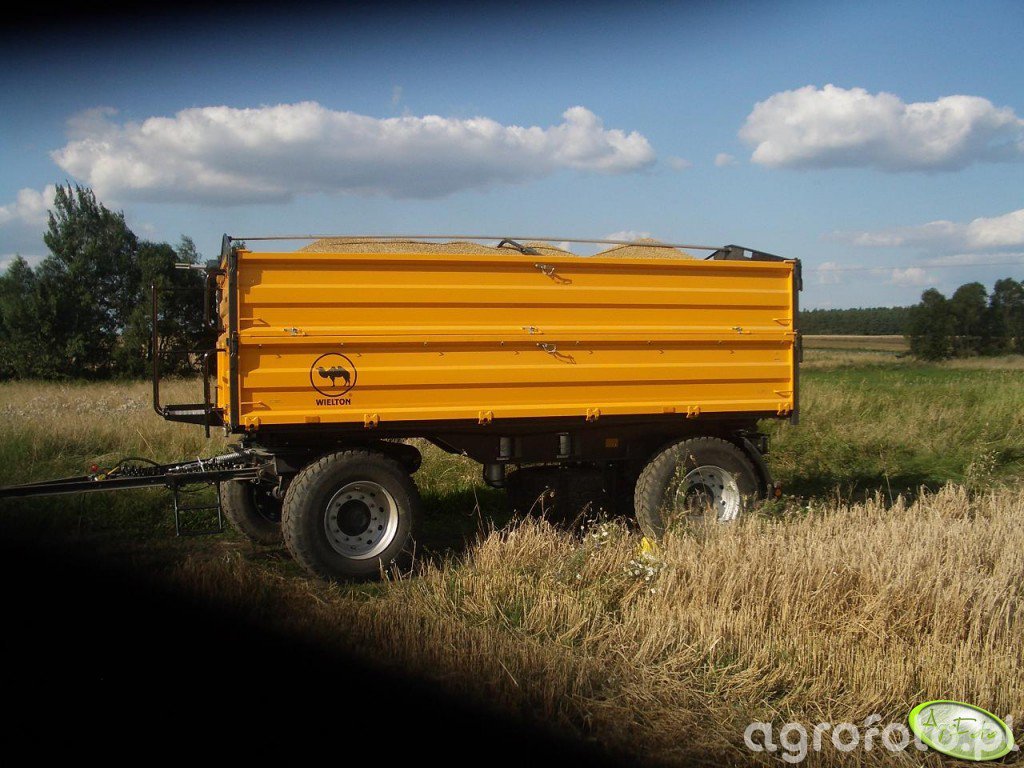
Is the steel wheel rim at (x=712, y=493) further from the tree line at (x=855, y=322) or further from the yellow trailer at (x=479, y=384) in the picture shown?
the tree line at (x=855, y=322)

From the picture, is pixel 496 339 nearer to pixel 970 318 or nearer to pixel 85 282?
pixel 85 282

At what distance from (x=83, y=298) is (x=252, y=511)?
30.8 m

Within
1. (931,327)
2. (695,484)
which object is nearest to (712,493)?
(695,484)

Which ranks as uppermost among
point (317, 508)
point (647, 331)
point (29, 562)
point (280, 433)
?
point (647, 331)

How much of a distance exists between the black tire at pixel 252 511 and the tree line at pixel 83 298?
24.7 meters

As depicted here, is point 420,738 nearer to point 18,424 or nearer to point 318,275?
point 318,275

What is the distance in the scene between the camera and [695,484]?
7863 mm

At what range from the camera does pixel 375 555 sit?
6875 millimetres

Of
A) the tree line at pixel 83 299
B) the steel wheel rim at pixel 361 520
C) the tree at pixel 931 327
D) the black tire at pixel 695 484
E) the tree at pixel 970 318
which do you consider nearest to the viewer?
the steel wheel rim at pixel 361 520

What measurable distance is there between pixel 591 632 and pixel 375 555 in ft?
7.15

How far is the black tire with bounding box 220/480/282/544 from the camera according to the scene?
7.86m

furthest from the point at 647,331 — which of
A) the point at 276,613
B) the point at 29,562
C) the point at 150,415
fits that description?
the point at 150,415

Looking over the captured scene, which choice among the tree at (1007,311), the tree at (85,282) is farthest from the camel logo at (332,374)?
the tree at (1007,311)

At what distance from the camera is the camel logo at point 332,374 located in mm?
6699
